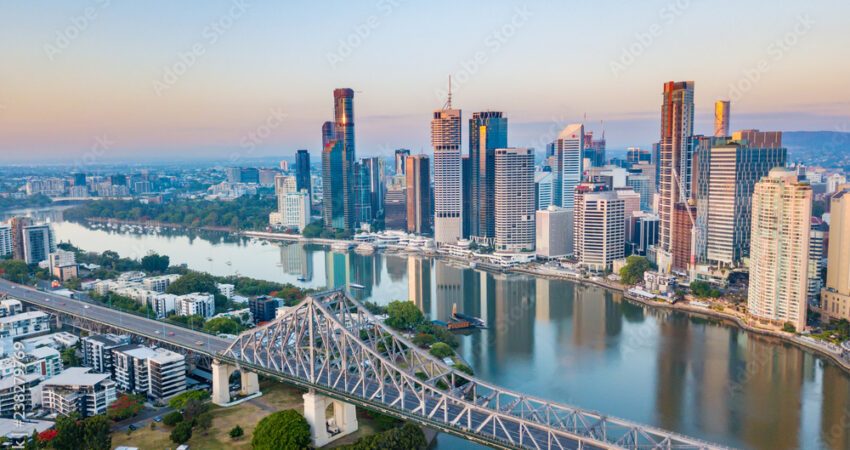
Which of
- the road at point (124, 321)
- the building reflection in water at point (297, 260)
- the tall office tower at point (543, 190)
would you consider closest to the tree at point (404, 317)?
the road at point (124, 321)

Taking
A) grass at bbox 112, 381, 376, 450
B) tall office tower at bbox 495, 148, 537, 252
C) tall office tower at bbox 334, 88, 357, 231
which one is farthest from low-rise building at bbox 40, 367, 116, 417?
tall office tower at bbox 334, 88, 357, 231

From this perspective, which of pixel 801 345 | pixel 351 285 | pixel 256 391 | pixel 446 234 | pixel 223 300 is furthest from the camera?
pixel 446 234

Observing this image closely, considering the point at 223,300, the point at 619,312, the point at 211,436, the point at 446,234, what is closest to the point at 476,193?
the point at 446,234

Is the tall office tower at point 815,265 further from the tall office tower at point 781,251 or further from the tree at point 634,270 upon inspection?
the tree at point 634,270

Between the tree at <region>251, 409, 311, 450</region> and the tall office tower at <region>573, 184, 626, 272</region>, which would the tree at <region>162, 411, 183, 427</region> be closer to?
the tree at <region>251, 409, 311, 450</region>

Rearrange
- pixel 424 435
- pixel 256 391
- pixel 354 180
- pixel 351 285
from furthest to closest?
pixel 354 180 → pixel 351 285 → pixel 256 391 → pixel 424 435

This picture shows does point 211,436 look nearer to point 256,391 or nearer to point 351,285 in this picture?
point 256,391
